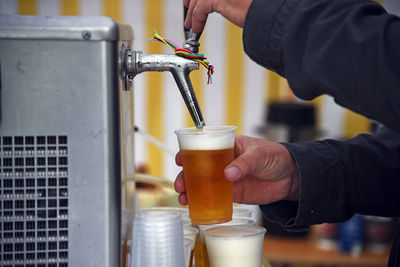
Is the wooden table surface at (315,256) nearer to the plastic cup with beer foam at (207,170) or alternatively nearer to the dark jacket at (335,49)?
the plastic cup with beer foam at (207,170)

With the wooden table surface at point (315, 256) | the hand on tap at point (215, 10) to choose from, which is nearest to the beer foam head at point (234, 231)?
the hand on tap at point (215, 10)

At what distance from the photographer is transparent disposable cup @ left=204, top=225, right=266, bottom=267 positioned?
3.36ft

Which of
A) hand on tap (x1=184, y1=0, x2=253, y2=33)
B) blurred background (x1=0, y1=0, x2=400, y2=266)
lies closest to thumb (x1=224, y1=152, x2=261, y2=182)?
hand on tap (x1=184, y1=0, x2=253, y2=33)

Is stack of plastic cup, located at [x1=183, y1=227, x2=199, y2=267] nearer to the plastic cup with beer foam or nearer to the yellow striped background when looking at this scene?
the plastic cup with beer foam

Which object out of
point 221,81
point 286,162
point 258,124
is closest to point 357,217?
point 258,124

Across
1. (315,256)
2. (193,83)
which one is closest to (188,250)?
(315,256)

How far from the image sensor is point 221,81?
3826 millimetres

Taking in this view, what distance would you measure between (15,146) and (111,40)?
25cm

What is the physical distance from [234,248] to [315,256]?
7.06ft

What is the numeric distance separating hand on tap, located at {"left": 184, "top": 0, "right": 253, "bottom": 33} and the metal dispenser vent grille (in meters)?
0.38

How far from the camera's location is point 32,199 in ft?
2.86

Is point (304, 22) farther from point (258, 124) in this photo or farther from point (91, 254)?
point (258, 124)

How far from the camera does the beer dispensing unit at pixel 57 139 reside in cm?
86

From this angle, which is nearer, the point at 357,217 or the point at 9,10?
the point at 357,217
